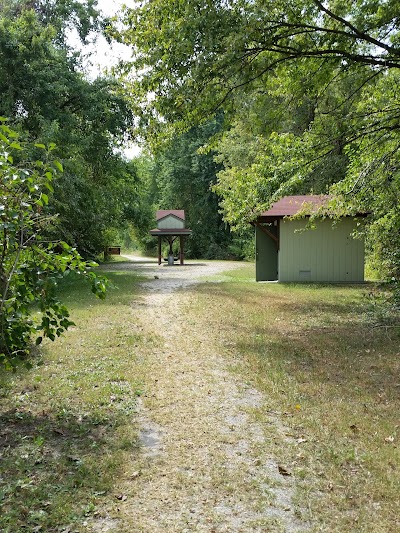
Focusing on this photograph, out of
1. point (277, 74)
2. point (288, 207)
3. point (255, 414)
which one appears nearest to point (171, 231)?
point (288, 207)

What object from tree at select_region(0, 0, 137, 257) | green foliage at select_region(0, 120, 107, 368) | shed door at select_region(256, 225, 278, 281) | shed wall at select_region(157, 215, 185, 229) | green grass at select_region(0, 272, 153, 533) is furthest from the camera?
shed wall at select_region(157, 215, 185, 229)

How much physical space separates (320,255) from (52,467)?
52.7 feet

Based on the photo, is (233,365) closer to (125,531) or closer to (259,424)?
(259,424)

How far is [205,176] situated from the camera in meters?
46.3

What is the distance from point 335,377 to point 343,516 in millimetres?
3139

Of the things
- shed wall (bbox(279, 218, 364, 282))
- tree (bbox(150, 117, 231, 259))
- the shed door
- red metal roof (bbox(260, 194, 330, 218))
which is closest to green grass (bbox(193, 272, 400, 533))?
red metal roof (bbox(260, 194, 330, 218))

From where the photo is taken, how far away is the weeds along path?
2922 millimetres

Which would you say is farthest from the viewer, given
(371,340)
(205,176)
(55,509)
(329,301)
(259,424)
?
(205,176)

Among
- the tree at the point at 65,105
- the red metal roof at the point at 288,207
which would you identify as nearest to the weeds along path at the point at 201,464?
the tree at the point at 65,105

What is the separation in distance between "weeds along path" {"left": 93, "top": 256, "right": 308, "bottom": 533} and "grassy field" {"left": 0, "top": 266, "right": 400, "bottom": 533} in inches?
5.6

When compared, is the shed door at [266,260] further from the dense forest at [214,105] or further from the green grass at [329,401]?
the green grass at [329,401]

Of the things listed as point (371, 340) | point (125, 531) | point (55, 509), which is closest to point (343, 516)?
point (125, 531)

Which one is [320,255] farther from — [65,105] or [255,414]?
[255,414]

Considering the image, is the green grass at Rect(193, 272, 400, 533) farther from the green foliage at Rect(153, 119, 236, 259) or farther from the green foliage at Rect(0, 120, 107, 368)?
the green foliage at Rect(153, 119, 236, 259)
